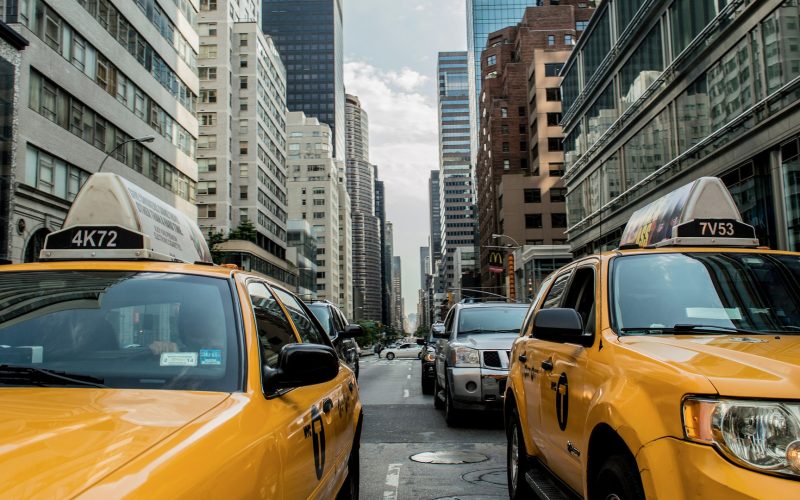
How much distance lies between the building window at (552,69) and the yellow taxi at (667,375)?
265 ft

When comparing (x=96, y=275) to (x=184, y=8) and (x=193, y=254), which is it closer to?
(x=193, y=254)

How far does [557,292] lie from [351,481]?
7.08ft

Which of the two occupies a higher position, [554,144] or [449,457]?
[554,144]

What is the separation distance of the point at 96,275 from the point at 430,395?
44.1 feet

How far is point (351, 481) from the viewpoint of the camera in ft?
16.4

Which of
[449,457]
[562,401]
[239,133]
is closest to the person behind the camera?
[562,401]

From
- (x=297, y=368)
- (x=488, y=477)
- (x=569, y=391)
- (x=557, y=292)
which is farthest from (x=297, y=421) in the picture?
(x=488, y=477)

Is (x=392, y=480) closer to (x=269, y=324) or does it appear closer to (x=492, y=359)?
(x=492, y=359)

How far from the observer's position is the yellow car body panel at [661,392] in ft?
8.41

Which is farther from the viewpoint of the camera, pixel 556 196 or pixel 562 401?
pixel 556 196

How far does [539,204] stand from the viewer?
290 feet

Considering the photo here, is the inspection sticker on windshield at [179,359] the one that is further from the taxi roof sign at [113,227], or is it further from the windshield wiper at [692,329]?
the taxi roof sign at [113,227]

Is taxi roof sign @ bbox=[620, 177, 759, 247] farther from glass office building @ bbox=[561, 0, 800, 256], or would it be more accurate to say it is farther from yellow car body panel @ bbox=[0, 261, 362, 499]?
glass office building @ bbox=[561, 0, 800, 256]

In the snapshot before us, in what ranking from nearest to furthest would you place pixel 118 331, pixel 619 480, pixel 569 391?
pixel 619 480, pixel 118 331, pixel 569 391
